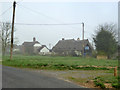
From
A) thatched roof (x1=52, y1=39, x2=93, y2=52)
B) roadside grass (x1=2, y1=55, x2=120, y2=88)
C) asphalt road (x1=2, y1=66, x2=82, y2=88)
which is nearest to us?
asphalt road (x1=2, y1=66, x2=82, y2=88)

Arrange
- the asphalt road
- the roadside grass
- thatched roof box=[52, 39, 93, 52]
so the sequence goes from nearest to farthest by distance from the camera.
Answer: the asphalt road → the roadside grass → thatched roof box=[52, 39, 93, 52]

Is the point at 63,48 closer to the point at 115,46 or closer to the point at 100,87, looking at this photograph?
the point at 115,46

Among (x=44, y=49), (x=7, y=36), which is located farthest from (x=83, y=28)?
(x=44, y=49)

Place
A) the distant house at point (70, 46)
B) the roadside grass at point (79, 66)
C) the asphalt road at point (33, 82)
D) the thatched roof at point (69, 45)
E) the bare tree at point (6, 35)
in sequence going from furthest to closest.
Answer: the thatched roof at point (69, 45) → the distant house at point (70, 46) → the bare tree at point (6, 35) → the roadside grass at point (79, 66) → the asphalt road at point (33, 82)

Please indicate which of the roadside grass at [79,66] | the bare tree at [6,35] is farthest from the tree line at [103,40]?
the roadside grass at [79,66]

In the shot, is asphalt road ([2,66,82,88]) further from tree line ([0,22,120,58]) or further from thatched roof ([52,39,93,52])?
thatched roof ([52,39,93,52])

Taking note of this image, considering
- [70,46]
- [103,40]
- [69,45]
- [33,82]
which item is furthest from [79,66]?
[69,45]

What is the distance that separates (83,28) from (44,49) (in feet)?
183

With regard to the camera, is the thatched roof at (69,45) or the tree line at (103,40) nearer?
the tree line at (103,40)

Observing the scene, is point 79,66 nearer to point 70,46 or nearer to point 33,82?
point 33,82

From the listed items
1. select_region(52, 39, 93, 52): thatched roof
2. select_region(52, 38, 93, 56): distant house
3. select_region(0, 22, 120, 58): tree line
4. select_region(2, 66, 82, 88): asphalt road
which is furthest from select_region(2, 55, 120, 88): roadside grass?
select_region(52, 39, 93, 52): thatched roof

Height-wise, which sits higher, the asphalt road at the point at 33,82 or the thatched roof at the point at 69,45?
the thatched roof at the point at 69,45

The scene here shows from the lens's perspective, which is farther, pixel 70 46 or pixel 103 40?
Result: pixel 70 46

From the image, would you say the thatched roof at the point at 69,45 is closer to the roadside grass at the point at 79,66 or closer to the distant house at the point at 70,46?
the distant house at the point at 70,46
